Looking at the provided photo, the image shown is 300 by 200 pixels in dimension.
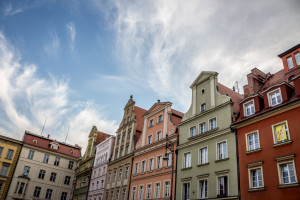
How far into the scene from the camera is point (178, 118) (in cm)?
3712

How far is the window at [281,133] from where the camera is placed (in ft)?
65.5

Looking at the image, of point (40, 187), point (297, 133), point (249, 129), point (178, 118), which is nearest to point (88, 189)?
point (40, 187)

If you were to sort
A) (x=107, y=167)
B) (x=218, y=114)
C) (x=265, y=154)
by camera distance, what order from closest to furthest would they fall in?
(x=265, y=154), (x=218, y=114), (x=107, y=167)

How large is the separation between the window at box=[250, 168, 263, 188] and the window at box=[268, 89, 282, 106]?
5659mm

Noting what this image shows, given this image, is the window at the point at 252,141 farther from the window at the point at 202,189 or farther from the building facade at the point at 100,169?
the building facade at the point at 100,169

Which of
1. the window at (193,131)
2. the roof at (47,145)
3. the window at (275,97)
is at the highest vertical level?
the roof at (47,145)

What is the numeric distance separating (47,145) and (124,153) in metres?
27.3

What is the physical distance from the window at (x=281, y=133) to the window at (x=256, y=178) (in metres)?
2.78

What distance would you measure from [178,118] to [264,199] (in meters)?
19.0

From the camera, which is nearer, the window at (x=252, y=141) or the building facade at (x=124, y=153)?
the window at (x=252, y=141)

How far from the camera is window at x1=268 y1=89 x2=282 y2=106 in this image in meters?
21.8

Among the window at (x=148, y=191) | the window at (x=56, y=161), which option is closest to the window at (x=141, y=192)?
the window at (x=148, y=191)

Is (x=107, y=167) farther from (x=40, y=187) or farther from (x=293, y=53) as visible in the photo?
(x=293, y=53)

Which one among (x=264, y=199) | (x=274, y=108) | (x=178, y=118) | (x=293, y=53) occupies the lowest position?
(x=264, y=199)
